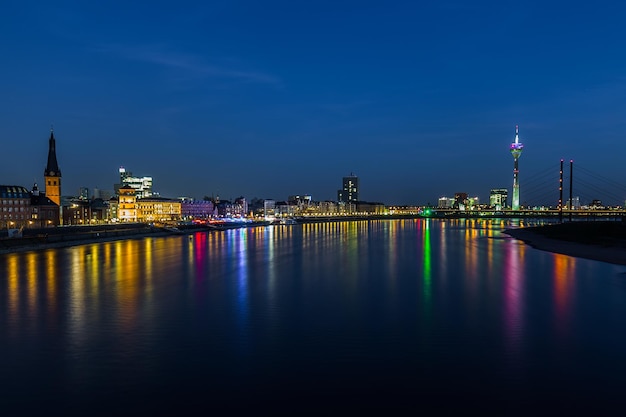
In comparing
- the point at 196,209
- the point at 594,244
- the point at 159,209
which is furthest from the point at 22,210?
the point at 196,209

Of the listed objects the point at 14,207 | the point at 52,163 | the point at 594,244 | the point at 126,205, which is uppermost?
the point at 52,163

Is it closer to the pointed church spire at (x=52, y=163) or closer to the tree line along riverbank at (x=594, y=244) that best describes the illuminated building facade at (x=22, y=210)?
the pointed church spire at (x=52, y=163)

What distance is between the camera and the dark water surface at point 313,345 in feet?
29.3

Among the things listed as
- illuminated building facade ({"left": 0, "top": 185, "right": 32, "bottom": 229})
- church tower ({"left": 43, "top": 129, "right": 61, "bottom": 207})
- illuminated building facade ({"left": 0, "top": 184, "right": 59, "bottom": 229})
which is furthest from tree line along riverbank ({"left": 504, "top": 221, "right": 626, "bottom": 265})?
church tower ({"left": 43, "top": 129, "right": 61, "bottom": 207})

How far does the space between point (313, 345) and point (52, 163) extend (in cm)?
9589

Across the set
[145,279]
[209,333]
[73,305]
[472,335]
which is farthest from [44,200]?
[472,335]

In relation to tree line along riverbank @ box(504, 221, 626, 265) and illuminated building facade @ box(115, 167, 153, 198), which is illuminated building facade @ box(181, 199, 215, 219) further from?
tree line along riverbank @ box(504, 221, 626, 265)

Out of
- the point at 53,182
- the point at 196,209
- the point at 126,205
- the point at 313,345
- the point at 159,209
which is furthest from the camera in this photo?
the point at 196,209

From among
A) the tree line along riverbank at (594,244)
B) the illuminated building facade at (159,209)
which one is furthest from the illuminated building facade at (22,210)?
the tree line along riverbank at (594,244)

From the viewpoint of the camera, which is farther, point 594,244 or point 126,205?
point 126,205

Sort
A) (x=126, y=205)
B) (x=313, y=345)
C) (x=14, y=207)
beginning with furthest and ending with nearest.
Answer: (x=126, y=205) < (x=14, y=207) < (x=313, y=345)

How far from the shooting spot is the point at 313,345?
12.5 m

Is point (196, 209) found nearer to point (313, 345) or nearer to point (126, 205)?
point (126, 205)

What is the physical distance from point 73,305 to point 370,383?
13.9 metres
